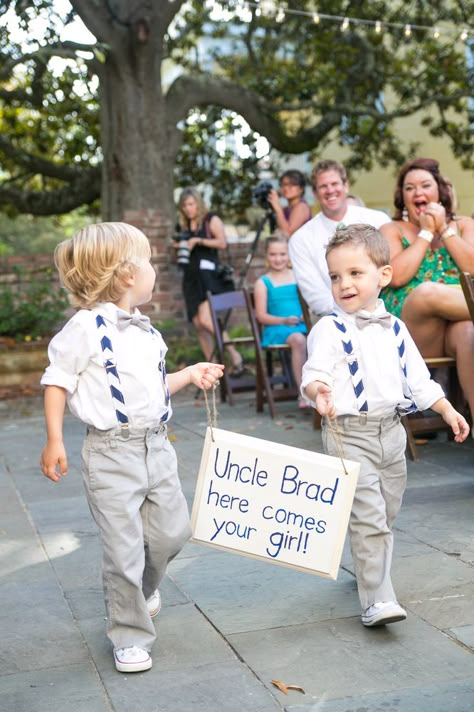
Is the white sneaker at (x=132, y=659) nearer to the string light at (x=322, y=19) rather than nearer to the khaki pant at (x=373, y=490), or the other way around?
the khaki pant at (x=373, y=490)

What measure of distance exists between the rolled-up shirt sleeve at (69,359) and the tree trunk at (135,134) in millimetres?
9599

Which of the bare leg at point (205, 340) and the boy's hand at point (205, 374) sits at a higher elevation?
the boy's hand at point (205, 374)

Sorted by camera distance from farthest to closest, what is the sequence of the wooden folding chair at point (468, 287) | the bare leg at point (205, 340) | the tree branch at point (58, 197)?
1. the tree branch at point (58, 197)
2. the bare leg at point (205, 340)
3. the wooden folding chair at point (468, 287)

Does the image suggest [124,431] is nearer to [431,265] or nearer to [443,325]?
[443,325]

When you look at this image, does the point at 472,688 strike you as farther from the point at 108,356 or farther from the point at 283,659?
the point at 108,356

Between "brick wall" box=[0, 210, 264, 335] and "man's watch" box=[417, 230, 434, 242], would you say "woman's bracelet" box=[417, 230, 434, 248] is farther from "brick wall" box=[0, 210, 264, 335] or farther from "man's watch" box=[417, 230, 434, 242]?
"brick wall" box=[0, 210, 264, 335]

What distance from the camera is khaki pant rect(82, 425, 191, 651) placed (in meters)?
3.20

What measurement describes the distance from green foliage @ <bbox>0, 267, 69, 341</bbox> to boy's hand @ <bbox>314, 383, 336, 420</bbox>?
791 cm

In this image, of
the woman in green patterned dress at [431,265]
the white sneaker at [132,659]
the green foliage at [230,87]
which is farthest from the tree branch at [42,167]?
the white sneaker at [132,659]

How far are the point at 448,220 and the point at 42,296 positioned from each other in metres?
6.16

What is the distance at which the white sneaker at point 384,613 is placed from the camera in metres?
3.32

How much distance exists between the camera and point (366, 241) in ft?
11.6

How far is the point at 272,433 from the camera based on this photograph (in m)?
7.46

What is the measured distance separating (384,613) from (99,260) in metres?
1.47
